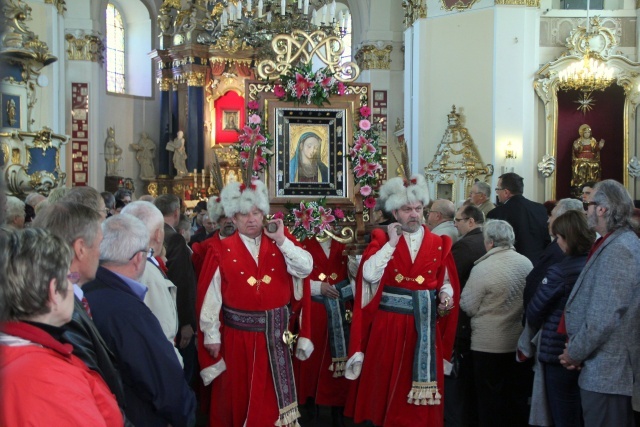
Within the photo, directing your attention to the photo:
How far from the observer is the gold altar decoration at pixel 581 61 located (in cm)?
1494

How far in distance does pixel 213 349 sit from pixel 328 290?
4.88ft

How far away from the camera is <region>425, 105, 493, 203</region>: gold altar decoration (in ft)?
50.7

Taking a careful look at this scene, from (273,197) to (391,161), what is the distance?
1502 centimetres

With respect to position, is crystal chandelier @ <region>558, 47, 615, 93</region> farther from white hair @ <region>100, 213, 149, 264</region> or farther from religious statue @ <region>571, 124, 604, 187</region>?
white hair @ <region>100, 213, 149, 264</region>

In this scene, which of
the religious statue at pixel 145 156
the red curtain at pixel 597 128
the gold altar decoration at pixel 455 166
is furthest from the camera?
the religious statue at pixel 145 156

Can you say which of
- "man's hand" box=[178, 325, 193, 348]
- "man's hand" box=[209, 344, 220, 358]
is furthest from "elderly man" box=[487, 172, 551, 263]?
"man's hand" box=[209, 344, 220, 358]

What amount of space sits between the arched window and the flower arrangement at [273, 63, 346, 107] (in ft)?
63.2

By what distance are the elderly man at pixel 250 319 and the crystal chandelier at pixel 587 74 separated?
11.1 meters

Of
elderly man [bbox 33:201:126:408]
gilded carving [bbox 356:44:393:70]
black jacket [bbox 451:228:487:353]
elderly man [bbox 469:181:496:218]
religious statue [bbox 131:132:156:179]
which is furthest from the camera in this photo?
religious statue [bbox 131:132:156:179]

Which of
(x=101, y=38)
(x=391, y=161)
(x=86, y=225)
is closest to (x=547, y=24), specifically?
(x=391, y=161)

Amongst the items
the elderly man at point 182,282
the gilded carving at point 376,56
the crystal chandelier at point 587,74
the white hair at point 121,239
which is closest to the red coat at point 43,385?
the white hair at point 121,239

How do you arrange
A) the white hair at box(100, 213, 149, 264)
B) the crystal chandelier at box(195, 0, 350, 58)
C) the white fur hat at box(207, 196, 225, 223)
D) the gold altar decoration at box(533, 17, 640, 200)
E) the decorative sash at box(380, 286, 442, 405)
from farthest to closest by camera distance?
the gold altar decoration at box(533, 17, 640, 200)
the crystal chandelier at box(195, 0, 350, 58)
the white fur hat at box(207, 196, 225, 223)
the decorative sash at box(380, 286, 442, 405)
the white hair at box(100, 213, 149, 264)

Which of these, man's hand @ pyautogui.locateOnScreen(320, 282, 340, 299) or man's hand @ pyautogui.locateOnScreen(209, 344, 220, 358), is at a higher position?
man's hand @ pyautogui.locateOnScreen(320, 282, 340, 299)

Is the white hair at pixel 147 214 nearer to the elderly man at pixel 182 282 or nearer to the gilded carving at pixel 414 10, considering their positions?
the elderly man at pixel 182 282
